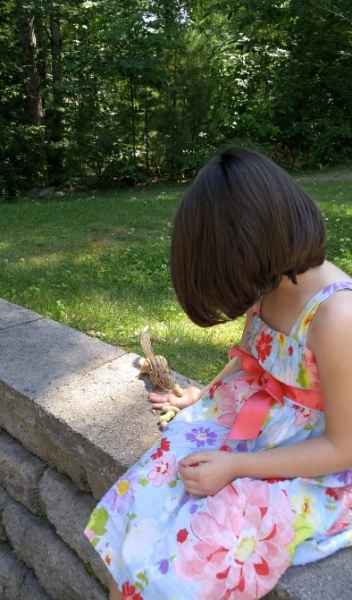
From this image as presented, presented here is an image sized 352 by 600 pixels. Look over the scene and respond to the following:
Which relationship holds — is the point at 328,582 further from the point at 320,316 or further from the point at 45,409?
the point at 45,409

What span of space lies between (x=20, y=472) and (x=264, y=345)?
3.61ft

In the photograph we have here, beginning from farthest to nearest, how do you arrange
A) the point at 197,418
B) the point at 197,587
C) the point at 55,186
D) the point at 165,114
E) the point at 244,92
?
1. the point at 244,92
2. the point at 55,186
3. the point at 165,114
4. the point at 197,418
5. the point at 197,587

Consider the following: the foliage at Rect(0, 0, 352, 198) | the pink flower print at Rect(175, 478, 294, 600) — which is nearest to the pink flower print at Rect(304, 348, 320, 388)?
the pink flower print at Rect(175, 478, 294, 600)

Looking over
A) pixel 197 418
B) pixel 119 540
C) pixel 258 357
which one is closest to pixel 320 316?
pixel 258 357

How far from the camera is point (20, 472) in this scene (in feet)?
6.64

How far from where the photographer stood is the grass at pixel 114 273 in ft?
9.16

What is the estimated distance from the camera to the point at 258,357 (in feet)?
4.48

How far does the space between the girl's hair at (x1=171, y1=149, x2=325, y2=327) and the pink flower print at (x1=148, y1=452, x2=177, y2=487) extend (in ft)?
1.21

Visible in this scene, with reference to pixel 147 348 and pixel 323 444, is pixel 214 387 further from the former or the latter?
pixel 147 348

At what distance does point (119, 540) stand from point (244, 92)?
1225 cm

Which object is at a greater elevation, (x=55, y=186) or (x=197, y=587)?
(x=197, y=587)

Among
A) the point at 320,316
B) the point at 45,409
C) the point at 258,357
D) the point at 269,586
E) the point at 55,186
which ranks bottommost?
the point at 55,186

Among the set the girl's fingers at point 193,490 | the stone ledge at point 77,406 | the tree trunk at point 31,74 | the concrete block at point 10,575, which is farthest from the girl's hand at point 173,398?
the tree trunk at point 31,74

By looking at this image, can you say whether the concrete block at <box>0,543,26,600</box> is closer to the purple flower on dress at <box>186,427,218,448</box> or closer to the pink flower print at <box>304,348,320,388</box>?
the purple flower on dress at <box>186,427,218,448</box>
